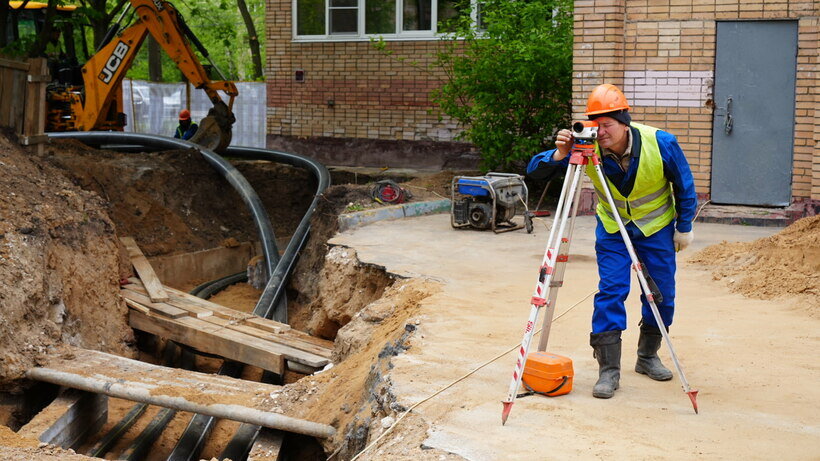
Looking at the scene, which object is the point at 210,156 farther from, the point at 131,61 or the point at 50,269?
the point at 50,269

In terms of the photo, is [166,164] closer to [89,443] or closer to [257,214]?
[257,214]

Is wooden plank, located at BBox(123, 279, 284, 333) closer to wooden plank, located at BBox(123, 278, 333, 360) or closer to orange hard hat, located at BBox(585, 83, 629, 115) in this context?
wooden plank, located at BBox(123, 278, 333, 360)

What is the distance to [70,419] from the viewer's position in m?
7.81

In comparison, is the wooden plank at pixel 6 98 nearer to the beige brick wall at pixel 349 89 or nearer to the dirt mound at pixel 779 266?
the beige brick wall at pixel 349 89

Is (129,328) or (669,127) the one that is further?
(669,127)

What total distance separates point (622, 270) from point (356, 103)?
14.3 meters

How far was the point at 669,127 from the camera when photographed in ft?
39.2

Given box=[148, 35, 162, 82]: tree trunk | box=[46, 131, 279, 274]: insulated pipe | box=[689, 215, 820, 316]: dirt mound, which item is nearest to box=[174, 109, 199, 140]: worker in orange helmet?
box=[46, 131, 279, 274]: insulated pipe

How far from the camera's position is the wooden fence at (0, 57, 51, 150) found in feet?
39.7

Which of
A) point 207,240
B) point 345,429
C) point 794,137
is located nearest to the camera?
point 345,429

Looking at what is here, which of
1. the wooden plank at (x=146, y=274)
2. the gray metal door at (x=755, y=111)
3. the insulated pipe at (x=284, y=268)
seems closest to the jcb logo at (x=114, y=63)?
the insulated pipe at (x=284, y=268)

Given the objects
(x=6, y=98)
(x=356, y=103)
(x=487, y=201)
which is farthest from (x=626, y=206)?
(x=356, y=103)

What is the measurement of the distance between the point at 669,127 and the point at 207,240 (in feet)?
24.6

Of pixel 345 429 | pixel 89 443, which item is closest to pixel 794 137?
pixel 345 429
